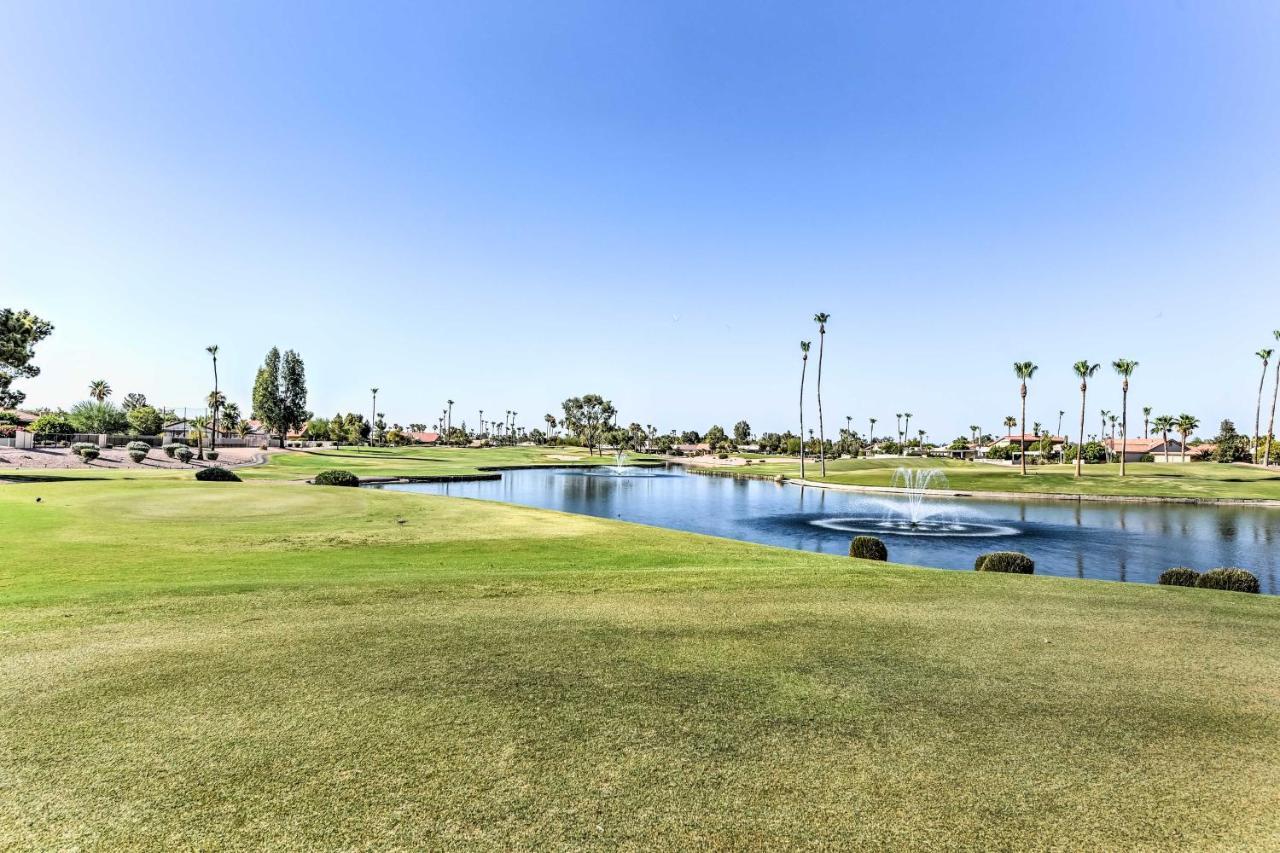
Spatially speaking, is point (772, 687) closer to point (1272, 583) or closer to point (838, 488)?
point (1272, 583)

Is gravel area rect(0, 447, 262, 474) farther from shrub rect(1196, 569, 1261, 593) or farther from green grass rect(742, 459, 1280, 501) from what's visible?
green grass rect(742, 459, 1280, 501)

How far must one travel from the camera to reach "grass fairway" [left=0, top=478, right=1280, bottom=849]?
4309 millimetres

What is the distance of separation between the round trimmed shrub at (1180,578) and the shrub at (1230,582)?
290 mm

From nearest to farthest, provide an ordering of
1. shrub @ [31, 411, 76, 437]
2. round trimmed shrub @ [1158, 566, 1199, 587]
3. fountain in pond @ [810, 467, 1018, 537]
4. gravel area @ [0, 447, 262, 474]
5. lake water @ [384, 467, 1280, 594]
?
round trimmed shrub @ [1158, 566, 1199, 587] → lake water @ [384, 467, 1280, 594] → fountain in pond @ [810, 467, 1018, 537] → gravel area @ [0, 447, 262, 474] → shrub @ [31, 411, 76, 437]

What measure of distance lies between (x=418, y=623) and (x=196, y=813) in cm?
506

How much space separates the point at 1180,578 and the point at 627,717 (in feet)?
57.7

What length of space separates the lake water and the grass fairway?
1774 cm

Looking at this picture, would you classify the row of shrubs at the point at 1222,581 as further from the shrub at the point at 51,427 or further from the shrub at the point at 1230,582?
the shrub at the point at 51,427

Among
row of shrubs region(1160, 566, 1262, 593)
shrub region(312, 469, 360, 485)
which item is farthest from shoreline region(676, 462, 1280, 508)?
shrub region(312, 469, 360, 485)

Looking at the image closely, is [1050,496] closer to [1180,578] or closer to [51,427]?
[1180,578]

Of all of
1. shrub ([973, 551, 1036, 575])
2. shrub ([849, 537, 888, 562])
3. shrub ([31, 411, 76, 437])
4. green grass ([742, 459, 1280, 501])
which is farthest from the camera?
shrub ([31, 411, 76, 437])

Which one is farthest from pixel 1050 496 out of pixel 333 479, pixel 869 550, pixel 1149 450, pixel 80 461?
pixel 1149 450

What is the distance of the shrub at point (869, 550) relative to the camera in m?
21.2

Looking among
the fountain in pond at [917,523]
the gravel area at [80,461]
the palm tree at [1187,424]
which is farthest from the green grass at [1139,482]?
the gravel area at [80,461]
